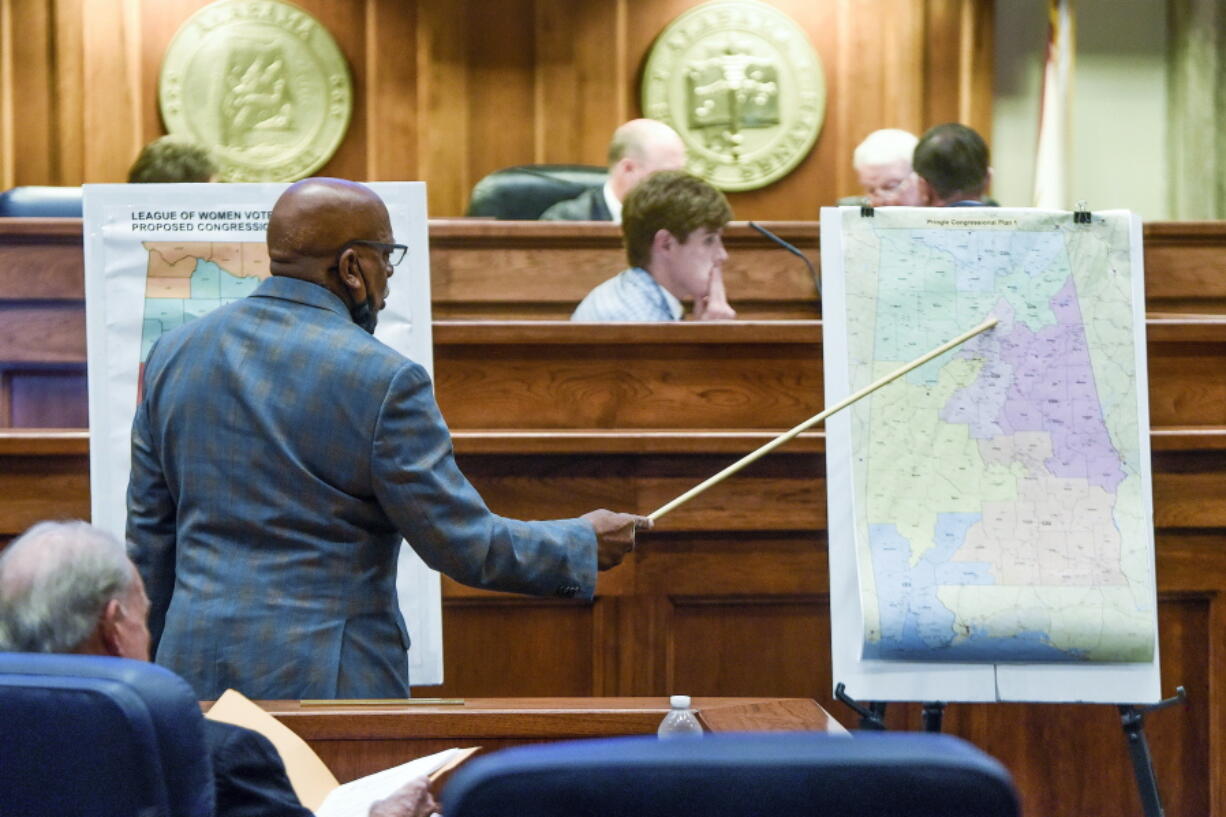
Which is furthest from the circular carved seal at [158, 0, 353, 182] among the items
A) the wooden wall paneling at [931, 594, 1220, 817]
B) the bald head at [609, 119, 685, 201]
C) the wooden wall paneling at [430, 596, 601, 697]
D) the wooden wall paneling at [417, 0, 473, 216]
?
the wooden wall paneling at [931, 594, 1220, 817]

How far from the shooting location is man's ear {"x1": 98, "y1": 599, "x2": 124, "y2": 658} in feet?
4.62

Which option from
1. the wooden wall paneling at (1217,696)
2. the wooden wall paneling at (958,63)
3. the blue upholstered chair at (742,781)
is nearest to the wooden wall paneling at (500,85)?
the wooden wall paneling at (958,63)

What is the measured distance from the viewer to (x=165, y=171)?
11.1 ft

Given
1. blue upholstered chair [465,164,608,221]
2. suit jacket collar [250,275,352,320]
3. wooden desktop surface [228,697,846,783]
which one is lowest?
wooden desktop surface [228,697,846,783]

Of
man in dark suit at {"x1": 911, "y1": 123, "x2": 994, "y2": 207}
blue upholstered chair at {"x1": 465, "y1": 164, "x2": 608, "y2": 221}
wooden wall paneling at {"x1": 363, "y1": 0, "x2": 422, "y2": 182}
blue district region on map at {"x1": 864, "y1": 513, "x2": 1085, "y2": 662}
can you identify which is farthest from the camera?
wooden wall paneling at {"x1": 363, "y1": 0, "x2": 422, "y2": 182}

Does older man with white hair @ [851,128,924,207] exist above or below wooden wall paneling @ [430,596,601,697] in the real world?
above

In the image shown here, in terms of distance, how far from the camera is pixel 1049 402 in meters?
2.61

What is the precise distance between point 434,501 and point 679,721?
1.36ft

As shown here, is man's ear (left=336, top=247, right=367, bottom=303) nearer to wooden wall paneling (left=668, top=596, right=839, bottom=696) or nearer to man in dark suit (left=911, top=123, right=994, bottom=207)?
wooden wall paneling (left=668, top=596, right=839, bottom=696)

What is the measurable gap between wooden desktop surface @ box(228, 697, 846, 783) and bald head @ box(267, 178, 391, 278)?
0.59 m

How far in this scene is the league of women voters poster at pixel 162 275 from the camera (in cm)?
270

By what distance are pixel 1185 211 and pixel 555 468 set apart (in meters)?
4.37

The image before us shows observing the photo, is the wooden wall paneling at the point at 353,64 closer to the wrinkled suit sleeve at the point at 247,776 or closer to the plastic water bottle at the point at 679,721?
the plastic water bottle at the point at 679,721

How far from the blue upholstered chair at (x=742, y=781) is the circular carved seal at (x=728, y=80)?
5501 mm
